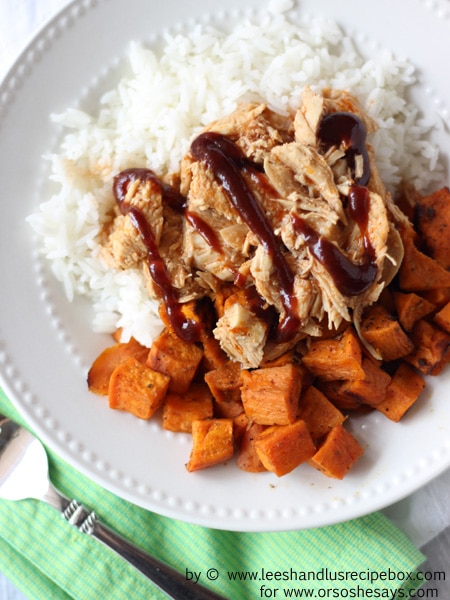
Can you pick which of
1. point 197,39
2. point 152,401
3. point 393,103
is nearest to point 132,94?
point 197,39

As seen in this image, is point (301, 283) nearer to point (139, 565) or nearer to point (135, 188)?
point (135, 188)

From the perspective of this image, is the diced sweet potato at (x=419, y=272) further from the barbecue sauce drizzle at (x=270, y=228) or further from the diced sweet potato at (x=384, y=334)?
the barbecue sauce drizzle at (x=270, y=228)

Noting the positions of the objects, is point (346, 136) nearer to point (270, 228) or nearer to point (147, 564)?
point (270, 228)

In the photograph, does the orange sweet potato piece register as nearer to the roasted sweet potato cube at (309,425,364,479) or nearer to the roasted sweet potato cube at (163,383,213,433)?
the roasted sweet potato cube at (163,383,213,433)

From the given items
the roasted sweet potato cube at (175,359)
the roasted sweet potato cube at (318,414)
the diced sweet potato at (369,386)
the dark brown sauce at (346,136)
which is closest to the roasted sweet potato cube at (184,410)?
the roasted sweet potato cube at (175,359)

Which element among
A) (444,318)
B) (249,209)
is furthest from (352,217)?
(444,318)

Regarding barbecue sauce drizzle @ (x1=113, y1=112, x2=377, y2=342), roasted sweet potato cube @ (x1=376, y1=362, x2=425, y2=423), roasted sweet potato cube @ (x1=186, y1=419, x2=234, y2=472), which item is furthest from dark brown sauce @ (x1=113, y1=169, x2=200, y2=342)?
roasted sweet potato cube @ (x1=376, y1=362, x2=425, y2=423)

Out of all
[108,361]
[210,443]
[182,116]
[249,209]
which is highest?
[182,116]
